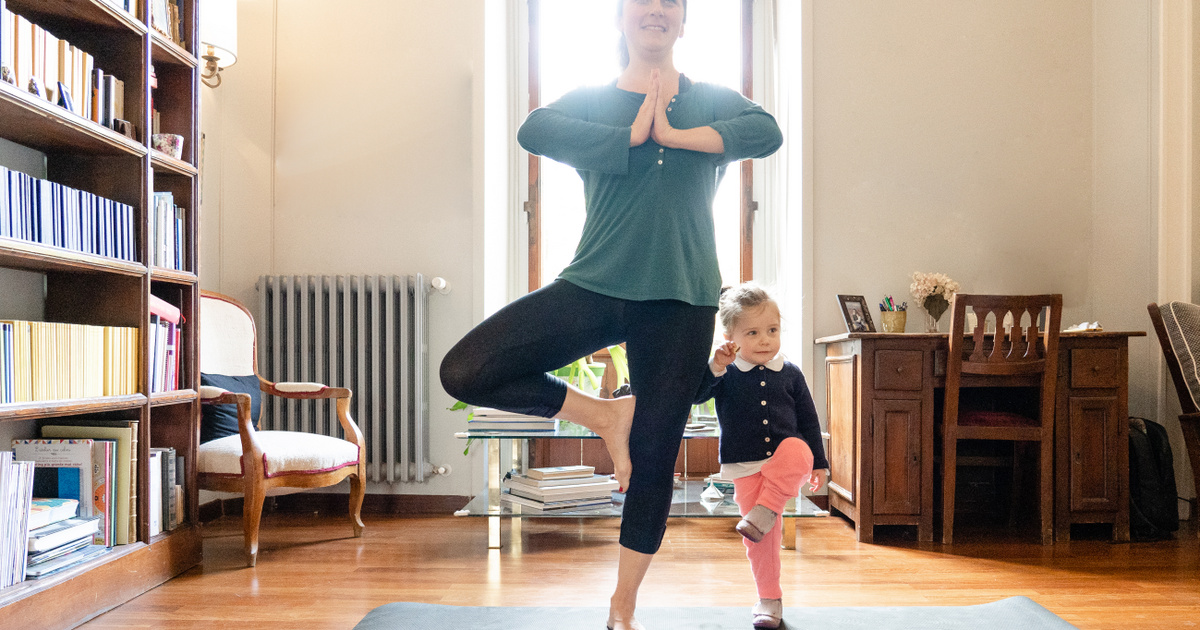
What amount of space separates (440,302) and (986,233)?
2484 mm

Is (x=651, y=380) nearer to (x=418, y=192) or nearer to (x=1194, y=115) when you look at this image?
(x=418, y=192)

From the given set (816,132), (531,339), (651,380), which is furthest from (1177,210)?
(531,339)

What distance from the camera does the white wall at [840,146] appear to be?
376cm

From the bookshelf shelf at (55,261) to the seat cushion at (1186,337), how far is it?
3452 mm

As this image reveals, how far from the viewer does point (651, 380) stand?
5.17 ft

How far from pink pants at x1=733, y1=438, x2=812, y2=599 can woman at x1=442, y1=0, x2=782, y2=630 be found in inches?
16.8

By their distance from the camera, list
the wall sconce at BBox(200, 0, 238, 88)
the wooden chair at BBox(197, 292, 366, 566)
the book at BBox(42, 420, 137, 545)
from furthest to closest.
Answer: the wall sconce at BBox(200, 0, 238, 88), the wooden chair at BBox(197, 292, 366, 566), the book at BBox(42, 420, 137, 545)

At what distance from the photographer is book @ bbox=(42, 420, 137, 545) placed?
229cm

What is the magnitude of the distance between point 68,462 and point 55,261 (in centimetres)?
57

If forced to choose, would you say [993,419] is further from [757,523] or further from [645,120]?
[645,120]

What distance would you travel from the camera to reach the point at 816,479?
202 centimetres

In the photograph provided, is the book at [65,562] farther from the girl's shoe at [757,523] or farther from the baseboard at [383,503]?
→ the girl's shoe at [757,523]

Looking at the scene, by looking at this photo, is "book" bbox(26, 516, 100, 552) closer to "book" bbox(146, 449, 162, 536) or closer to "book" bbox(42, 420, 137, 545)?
"book" bbox(42, 420, 137, 545)

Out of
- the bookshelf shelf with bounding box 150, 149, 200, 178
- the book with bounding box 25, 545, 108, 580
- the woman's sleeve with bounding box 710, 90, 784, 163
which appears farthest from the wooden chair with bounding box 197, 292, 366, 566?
the woman's sleeve with bounding box 710, 90, 784, 163
